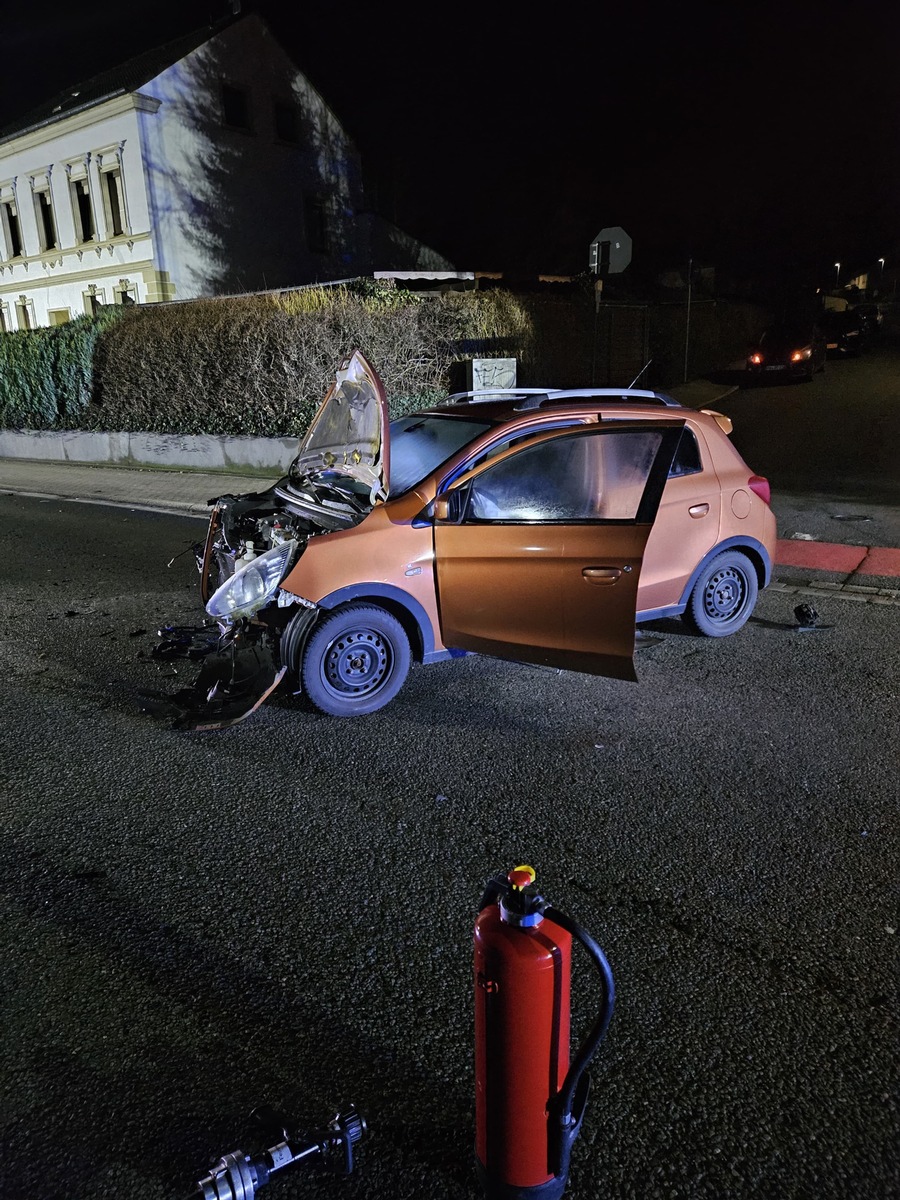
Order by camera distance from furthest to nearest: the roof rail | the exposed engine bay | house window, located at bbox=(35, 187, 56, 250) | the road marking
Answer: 1. house window, located at bbox=(35, 187, 56, 250)
2. the road marking
3. the roof rail
4. the exposed engine bay

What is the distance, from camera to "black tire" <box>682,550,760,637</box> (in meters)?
6.22

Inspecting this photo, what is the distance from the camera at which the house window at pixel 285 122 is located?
2997 cm

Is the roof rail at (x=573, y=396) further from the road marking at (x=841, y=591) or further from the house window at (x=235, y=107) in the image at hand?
the house window at (x=235, y=107)

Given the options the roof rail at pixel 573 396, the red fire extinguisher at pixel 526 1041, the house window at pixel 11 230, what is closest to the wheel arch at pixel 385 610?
the roof rail at pixel 573 396

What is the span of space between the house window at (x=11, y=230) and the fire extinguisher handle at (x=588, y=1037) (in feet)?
123

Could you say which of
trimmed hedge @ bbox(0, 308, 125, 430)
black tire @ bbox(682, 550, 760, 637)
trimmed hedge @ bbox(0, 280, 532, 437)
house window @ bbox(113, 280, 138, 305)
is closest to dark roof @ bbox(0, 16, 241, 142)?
house window @ bbox(113, 280, 138, 305)

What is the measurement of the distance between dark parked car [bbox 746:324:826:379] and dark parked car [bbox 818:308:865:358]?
24.7 feet

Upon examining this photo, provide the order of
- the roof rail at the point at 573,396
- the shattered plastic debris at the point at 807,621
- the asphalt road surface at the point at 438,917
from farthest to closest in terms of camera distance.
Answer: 1. the shattered plastic debris at the point at 807,621
2. the roof rail at the point at 573,396
3. the asphalt road surface at the point at 438,917

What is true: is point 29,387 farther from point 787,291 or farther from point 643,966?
point 787,291

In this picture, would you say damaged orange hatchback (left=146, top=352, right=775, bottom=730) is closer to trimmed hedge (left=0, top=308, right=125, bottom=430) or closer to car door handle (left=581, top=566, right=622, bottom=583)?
car door handle (left=581, top=566, right=622, bottom=583)

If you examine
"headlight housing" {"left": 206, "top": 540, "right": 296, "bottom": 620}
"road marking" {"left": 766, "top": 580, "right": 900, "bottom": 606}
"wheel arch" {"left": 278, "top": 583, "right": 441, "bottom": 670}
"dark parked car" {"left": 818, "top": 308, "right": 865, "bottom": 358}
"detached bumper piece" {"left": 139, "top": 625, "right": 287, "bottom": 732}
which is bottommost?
"road marking" {"left": 766, "top": 580, "right": 900, "bottom": 606}

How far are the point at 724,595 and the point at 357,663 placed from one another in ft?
9.64

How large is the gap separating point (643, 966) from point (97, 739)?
3.43 m

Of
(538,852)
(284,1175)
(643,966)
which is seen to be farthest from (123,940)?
(643,966)
